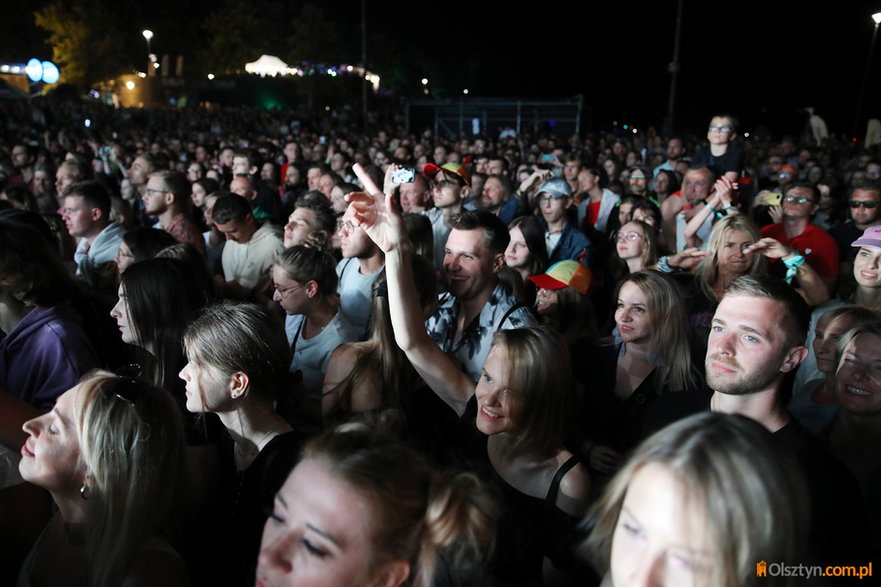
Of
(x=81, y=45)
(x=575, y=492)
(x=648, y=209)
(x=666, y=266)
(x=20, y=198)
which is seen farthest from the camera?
(x=81, y=45)

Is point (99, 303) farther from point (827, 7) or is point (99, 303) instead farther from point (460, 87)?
point (460, 87)

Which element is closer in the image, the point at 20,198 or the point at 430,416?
the point at 430,416

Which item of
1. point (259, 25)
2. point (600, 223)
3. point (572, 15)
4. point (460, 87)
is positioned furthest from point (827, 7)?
point (259, 25)

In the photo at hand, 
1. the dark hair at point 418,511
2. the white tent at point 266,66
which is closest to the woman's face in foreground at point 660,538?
the dark hair at point 418,511

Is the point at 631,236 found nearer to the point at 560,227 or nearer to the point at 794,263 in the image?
the point at 560,227

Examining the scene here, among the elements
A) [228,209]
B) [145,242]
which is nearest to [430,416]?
[145,242]

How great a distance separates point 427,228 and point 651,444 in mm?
3351

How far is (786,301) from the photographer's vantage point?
2.52m

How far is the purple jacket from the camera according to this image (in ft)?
9.23

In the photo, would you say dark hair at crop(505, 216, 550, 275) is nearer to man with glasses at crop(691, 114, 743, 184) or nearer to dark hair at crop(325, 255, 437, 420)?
dark hair at crop(325, 255, 437, 420)

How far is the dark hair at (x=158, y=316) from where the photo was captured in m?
3.10

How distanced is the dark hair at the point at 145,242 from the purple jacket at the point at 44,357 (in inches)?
48.0

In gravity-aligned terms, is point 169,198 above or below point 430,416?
above

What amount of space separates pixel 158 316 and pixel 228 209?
8.05ft
